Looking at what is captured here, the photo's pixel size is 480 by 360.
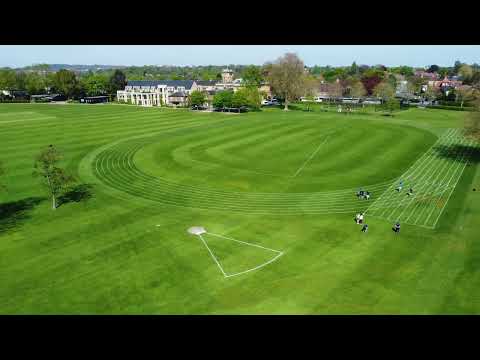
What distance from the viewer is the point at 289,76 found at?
447 feet

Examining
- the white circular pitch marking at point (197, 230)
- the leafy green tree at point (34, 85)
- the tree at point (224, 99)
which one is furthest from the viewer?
the leafy green tree at point (34, 85)

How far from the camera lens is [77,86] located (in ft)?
562

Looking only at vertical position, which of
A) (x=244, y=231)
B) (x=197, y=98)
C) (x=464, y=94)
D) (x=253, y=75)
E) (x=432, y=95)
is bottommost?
(x=244, y=231)

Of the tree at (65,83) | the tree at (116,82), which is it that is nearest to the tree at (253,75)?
the tree at (116,82)

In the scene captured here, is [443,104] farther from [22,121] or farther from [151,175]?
[22,121]

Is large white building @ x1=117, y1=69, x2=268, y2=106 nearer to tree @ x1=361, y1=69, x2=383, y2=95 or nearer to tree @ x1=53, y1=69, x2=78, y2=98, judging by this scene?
tree @ x1=53, y1=69, x2=78, y2=98

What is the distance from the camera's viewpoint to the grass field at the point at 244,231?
26.0 metres

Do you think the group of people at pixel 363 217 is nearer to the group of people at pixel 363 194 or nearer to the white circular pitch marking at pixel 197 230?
the group of people at pixel 363 194

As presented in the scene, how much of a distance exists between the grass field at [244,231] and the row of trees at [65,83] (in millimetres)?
108897

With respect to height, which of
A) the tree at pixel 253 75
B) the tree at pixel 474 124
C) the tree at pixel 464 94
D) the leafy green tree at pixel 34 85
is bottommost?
the tree at pixel 474 124

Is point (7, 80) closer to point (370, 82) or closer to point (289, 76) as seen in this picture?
point (289, 76)

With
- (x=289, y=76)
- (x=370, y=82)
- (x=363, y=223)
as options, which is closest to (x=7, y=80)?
(x=289, y=76)

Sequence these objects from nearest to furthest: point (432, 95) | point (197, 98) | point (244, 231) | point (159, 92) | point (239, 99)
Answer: point (244, 231)
point (239, 99)
point (197, 98)
point (159, 92)
point (432, 95)

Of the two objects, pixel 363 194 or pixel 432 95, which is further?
pixel 432 95
